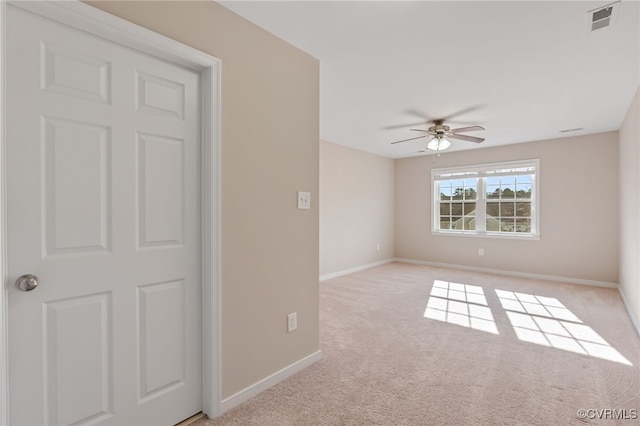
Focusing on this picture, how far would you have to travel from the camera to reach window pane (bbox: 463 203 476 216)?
6235 mm

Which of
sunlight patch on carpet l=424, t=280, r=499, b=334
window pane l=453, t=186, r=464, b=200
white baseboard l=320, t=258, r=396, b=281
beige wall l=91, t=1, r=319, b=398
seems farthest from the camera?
window pane l=453, t=186, r=464, b=200

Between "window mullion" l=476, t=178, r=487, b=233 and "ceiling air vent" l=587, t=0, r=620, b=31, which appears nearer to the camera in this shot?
"ceiling air vent" l=587, t=0, r=620, b=31

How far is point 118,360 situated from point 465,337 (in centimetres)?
283

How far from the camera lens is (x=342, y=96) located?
3344 mm

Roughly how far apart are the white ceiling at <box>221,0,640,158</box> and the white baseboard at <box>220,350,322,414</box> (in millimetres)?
2372

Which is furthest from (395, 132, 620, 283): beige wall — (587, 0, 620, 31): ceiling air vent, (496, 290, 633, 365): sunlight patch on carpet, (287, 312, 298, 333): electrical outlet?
(287, 312, 298, 333): electrical outlet

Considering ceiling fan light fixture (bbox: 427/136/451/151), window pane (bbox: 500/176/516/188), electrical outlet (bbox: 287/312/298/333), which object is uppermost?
ceiling fan light fixture (bbox: 427/136/451/151)

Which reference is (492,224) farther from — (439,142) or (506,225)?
(439,142)

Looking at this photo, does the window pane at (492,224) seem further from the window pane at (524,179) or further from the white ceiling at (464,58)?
the white ceiling at (464,58)

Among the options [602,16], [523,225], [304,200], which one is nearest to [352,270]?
[523,225]

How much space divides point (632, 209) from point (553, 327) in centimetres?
162

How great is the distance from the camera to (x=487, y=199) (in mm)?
6043

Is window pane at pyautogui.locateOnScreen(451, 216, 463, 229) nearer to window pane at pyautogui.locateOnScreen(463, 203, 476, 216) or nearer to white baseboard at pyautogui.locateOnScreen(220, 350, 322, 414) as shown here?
window pane at pyautogui.locateOnScreen(463, 203, 476, 216)

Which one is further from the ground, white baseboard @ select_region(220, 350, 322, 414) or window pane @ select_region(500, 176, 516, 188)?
window pane @ select_region(500, 176, 516, 188)
